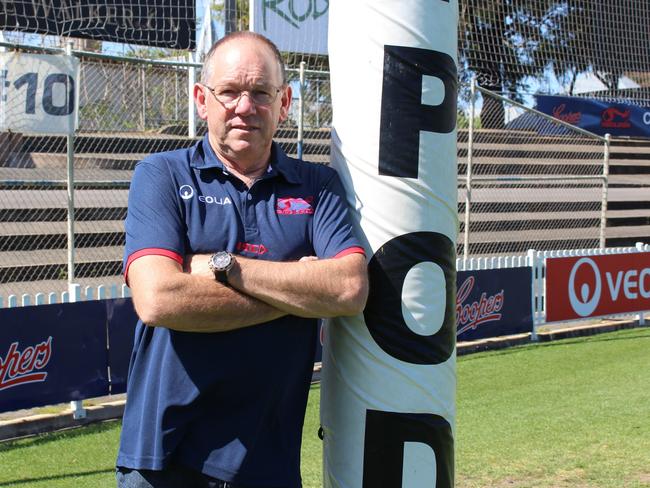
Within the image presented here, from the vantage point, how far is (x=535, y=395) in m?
8.12

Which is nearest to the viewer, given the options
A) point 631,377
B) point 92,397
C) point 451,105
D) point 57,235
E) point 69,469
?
point 451,105

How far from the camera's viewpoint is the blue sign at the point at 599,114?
Result: 59.9ft

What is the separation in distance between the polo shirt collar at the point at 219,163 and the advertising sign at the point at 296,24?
9632 millimetres

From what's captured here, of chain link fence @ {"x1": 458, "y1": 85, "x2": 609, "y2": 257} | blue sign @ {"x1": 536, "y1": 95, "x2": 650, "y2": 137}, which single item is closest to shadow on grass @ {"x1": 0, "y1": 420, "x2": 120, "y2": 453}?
chain link fence @ {"x1": 458, "y1": 85, "x2": 609, "y2": 257}

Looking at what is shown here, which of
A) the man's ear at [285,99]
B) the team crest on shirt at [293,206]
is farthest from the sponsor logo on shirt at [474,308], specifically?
the team crest on shirt at [293,206]

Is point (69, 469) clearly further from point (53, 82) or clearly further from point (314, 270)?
point (314, 270)

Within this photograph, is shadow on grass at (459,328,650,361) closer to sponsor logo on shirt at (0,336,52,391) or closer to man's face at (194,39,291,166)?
sponsor logo on shirt at (0,336,52,391)

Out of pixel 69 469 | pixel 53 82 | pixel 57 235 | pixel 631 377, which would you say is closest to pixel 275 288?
pixel 69 469

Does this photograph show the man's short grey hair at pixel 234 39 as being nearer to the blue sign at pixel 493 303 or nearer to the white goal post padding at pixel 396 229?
the white goal post padding at pixel 396 229

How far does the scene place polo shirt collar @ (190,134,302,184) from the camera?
255 centimetres

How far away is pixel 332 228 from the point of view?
2.56 meters

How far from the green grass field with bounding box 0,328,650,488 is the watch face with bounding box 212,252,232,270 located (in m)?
3.33

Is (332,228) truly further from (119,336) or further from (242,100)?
(119,336)

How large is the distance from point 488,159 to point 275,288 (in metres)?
14.6
